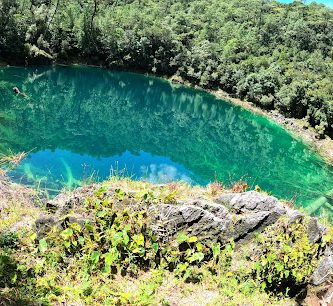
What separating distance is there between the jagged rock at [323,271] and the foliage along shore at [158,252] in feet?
0.06

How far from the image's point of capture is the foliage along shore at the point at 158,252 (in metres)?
7.37

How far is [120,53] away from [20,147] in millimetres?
45836

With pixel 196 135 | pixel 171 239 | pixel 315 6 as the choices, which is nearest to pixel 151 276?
pixel 171 239

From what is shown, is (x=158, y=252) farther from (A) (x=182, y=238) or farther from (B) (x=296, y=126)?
(B) (x=296, y=126)

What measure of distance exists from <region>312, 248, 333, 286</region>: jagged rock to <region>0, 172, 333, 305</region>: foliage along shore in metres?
0.02

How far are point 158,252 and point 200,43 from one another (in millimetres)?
68692

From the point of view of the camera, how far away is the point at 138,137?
125ft

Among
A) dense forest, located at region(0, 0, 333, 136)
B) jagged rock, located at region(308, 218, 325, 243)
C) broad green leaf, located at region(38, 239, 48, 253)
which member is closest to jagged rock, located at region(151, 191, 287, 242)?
jagged rock, located at region(308, 218, 325, 243)

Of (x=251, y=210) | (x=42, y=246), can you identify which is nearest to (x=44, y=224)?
(x=42, y=246)

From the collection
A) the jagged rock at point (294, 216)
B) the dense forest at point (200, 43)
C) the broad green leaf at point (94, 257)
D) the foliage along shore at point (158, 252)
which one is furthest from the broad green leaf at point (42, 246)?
the dense forest at point (200, 43)

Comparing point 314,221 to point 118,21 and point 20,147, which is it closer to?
point 20,147

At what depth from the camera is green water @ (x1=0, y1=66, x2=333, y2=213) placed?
28188 millimetres

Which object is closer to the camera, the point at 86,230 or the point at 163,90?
the point at 86,230

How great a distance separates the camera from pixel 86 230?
26.4 ft
